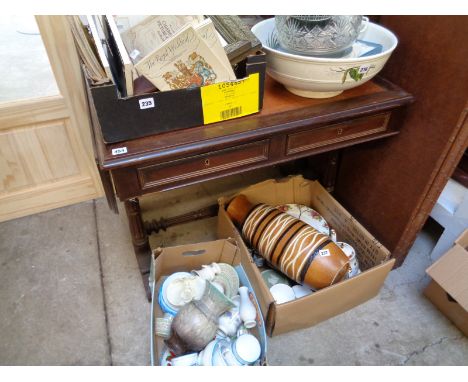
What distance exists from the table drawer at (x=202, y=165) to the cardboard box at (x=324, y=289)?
1.16 ft

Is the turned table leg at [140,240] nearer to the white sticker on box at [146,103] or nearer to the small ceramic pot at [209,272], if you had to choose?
the small ceramic pot at [209,272]

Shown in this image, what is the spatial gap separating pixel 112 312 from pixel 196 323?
17.7 inches

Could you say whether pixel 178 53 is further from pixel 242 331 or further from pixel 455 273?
pixel 455 273

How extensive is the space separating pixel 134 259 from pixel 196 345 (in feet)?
1.89

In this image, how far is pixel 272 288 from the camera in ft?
4.15

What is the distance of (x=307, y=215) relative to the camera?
1.48m

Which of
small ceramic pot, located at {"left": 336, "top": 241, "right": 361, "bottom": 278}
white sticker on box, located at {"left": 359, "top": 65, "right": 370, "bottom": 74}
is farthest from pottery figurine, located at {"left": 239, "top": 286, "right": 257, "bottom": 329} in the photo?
white sticker on box, located at {"left": 359, "top": 65, "right": 370, "bottom": 74}

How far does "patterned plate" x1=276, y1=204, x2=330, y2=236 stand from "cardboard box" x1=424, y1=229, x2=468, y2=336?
15.7 inches

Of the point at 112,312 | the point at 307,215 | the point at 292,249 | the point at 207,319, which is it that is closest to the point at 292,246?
the point at 292,249

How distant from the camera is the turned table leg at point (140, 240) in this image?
1230 mm

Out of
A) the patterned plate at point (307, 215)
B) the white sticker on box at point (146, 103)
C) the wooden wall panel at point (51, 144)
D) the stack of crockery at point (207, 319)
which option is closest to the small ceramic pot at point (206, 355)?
the stack of crockery at point (207, 319)

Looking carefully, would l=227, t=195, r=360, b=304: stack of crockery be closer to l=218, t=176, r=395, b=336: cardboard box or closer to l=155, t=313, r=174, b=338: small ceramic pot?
l=218, t=176, r=395, b=336: cardboard box

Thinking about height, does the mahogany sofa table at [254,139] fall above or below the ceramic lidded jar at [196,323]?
above

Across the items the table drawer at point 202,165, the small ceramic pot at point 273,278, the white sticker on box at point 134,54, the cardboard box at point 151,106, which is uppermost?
the white sticker on box at point 134,54
